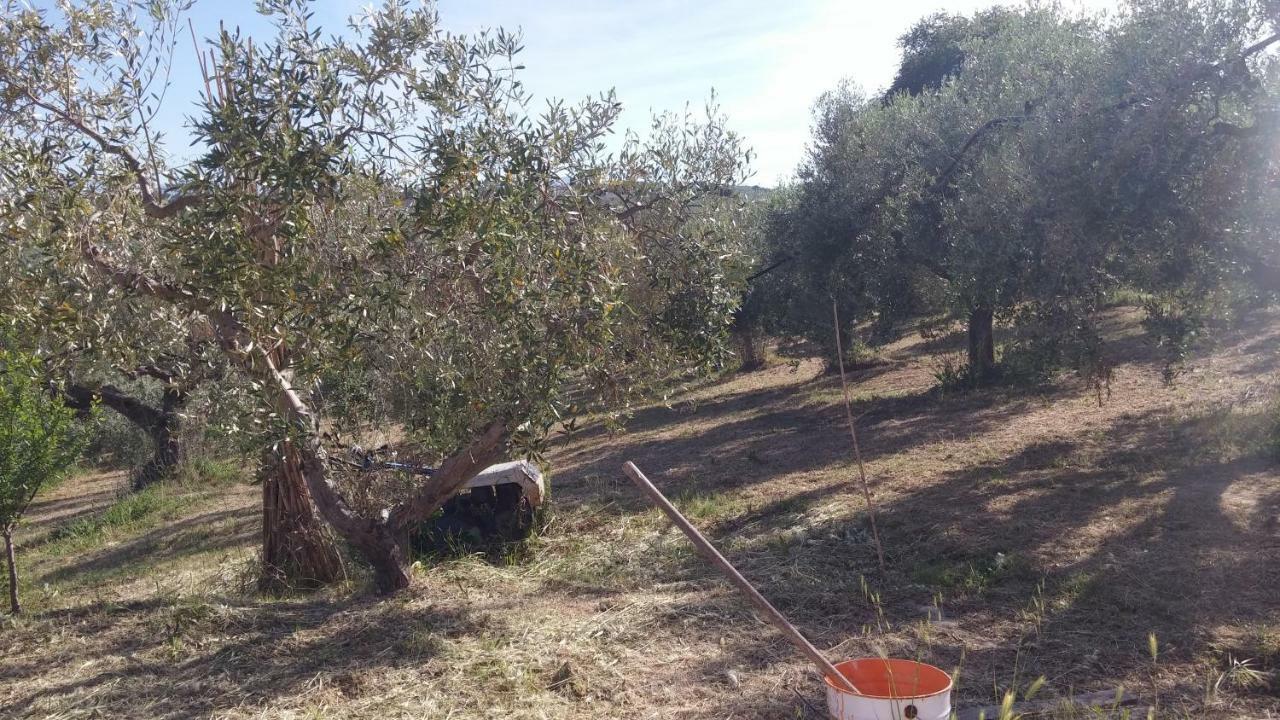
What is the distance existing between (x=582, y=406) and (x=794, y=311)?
9.97 m

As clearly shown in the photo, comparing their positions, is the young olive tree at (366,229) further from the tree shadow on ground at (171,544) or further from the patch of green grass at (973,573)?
the tree shadow on ground at (171,544)

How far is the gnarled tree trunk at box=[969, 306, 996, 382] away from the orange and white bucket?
11141 millimetres

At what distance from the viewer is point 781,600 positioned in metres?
6.66

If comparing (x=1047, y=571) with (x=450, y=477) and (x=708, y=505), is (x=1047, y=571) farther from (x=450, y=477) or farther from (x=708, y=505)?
(x=450, y=477)

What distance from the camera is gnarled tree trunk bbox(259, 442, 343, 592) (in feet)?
25.3

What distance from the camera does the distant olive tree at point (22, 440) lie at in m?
7.43

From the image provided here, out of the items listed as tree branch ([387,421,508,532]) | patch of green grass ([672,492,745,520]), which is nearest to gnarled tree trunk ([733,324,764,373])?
patch of green grass ([672,492,745,520])

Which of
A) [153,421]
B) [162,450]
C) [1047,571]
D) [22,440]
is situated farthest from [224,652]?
[162,450]

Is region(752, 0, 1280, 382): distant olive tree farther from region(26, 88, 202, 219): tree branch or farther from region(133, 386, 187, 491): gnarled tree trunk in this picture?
region(133, 386, 187, 491): gnarled tree trunk

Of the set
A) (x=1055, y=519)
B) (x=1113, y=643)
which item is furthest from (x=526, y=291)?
(x=1055, y=519)

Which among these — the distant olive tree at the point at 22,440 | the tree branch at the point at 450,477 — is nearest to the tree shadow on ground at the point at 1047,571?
the tree branch at the point at 450,477

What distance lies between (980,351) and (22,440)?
12.6 m

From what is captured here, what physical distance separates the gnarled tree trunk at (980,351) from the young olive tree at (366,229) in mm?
9067

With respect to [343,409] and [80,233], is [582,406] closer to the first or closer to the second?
[343,409]
